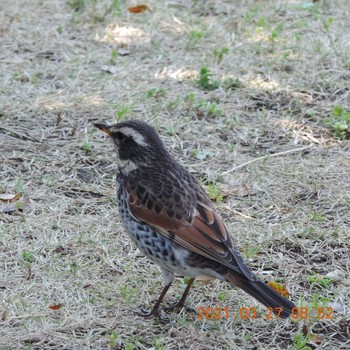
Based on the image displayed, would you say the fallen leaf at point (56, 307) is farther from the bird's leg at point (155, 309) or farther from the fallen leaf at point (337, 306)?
the fallen leaf at point (337, 306)

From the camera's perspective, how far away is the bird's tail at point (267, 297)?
5.07 meters

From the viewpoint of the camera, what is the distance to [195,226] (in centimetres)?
544

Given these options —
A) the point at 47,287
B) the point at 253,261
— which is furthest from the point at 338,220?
the point at 47,287

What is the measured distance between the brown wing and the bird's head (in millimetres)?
223

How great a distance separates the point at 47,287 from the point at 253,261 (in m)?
1.55

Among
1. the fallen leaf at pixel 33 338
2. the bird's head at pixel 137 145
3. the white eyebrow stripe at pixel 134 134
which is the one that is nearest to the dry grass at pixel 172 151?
the fallen leaf at pixel 33 338

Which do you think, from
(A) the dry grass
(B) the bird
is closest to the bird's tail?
(B) the bird

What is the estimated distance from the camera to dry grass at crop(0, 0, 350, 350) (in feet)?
18.1

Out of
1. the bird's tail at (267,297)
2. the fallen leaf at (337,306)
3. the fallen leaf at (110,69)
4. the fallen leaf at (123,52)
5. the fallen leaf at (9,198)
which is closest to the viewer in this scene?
the bird's tail at (267,297)

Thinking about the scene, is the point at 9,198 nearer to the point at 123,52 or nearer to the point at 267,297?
the point at 267,297

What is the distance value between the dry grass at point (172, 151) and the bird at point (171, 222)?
38cm

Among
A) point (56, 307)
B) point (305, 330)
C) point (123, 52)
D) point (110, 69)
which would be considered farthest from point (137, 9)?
point (305, 330)

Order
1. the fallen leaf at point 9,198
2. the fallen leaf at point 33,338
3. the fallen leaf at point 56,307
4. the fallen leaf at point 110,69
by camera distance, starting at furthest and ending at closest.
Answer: the fallen leaf at point 110,69 → the fallen leaf at point 9,198 → the fallen leaf at point 56,307 → the fallen leaf at point 33,338

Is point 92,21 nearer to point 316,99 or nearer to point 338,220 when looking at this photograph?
point 316,99
